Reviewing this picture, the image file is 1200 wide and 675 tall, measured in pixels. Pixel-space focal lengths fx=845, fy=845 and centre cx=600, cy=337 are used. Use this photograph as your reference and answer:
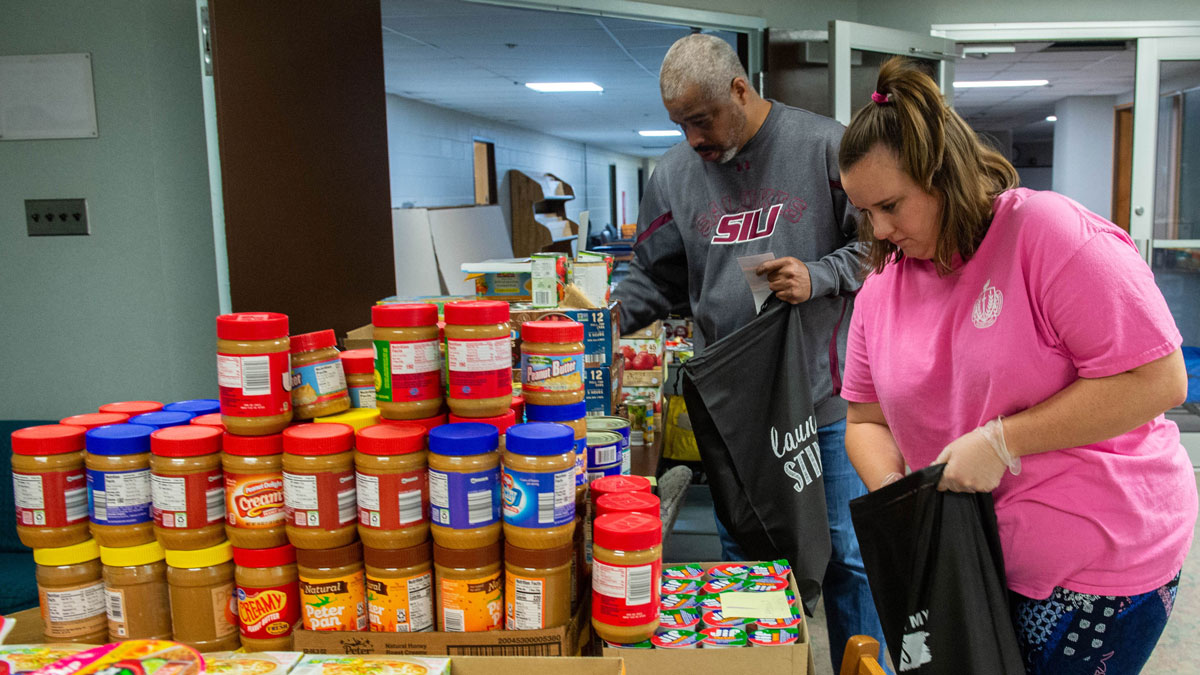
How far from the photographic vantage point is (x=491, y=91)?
9227 mm

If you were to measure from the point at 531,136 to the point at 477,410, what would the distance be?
42.9 ft

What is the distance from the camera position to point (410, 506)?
131cm

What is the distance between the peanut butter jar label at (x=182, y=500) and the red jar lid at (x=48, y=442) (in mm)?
150

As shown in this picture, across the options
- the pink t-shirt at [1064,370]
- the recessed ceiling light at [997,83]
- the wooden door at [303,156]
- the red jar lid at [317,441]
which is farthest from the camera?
the recessed ceiling light at [997,83]

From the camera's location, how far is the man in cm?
202

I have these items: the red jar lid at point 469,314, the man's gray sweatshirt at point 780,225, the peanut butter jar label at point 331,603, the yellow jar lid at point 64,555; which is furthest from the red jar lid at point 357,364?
the man's gray sweatshirt at point 780,225

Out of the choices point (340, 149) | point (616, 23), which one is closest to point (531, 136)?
point (616, 23)

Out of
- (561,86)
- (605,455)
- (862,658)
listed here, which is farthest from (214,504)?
(561,86)

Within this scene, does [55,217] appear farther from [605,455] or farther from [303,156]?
[605,455]

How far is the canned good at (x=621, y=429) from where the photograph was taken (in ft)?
5.76

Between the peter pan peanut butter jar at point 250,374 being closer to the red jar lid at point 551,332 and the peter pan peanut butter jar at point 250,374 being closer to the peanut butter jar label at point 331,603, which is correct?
the peanut butter jar label at point 331,603

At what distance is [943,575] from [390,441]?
0.88m

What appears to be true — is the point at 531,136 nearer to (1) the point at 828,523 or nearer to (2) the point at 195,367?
(2) the point at 195,367

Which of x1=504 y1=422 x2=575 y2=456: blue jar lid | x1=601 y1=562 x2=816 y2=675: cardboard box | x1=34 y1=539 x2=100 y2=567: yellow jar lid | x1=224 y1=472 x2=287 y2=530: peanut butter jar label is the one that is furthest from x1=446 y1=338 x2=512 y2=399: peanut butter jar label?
x1=34 y1=539 x2=100 y2=567: yellow jar lid
